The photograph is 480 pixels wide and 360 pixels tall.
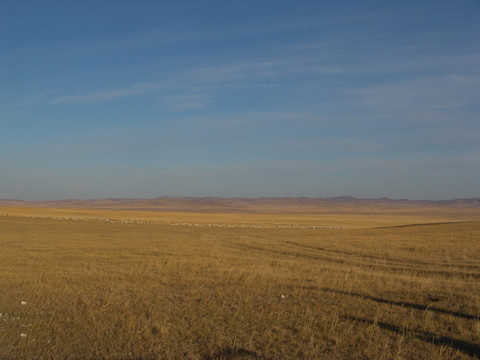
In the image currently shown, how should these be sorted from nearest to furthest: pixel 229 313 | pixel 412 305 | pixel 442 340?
pixel 442 340 → pixel 229 313 → pixel 412 305

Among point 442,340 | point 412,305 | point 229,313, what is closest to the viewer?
point 442,340

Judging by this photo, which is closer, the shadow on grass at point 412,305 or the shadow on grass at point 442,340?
the shadow on grass at point 442,340

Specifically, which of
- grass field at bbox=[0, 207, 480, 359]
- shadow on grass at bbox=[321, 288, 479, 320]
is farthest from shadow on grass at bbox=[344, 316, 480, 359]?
shadow on grass at bbox=[321, 288, 479, 320]

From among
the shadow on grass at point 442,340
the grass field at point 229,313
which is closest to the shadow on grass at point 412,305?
the grass field at point 229,313

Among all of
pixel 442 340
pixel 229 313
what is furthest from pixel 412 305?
pixel 229 313

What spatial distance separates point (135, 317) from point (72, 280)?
517 centimetres

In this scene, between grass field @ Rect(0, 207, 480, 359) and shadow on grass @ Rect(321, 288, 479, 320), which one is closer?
grass field @ Rect(0, 207, 480, 359)

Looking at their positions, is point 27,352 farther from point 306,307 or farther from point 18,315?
point 306,307

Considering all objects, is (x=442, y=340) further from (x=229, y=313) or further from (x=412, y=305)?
(x=229, y=313)

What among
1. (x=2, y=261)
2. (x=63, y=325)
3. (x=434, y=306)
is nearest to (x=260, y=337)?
(x=63, y=325)

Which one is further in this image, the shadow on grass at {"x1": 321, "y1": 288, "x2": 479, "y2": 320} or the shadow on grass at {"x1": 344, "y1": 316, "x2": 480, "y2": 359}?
the shadow on grass at {"x1": 321, "y1": 288, "x2": 479, "y2": 320}

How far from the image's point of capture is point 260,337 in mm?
8133

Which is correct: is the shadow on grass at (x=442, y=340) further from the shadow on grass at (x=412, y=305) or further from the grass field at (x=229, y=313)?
the shadow on grass at (x=412, y=305)

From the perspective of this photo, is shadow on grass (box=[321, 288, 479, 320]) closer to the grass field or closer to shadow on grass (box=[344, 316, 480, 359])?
the grass field
